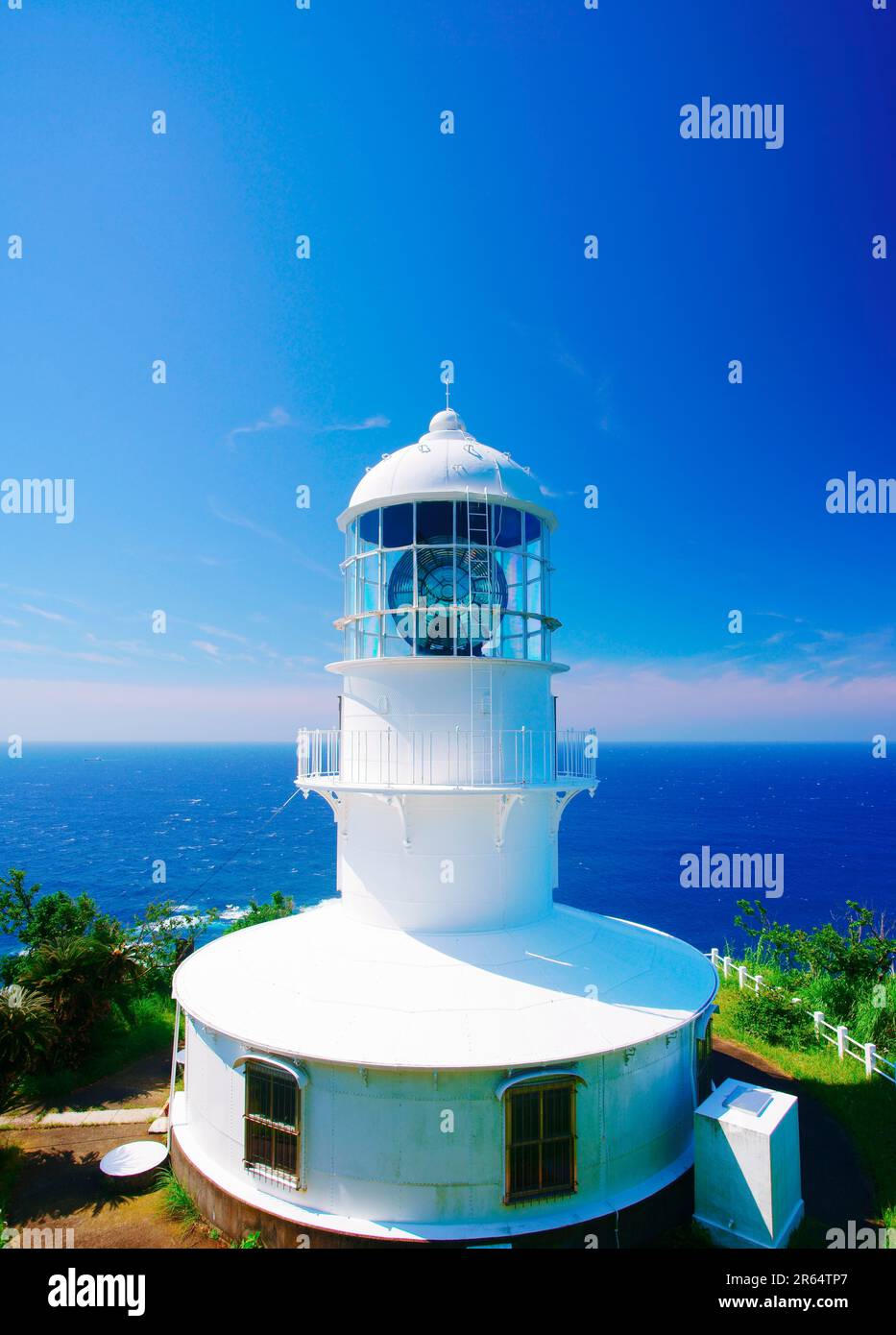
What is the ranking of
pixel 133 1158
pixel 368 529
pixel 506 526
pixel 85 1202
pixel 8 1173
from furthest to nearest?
1. pixel 368 529
2. pixel 506 526
3. pixel 8 1173
4. pixel 133 1158
5. pixel 85 1202

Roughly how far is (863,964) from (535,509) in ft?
58.4

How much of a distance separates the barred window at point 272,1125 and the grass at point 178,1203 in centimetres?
147

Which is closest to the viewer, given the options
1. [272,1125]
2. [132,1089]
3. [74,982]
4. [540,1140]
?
[540,1140]

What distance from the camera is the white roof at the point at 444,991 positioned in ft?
31.8

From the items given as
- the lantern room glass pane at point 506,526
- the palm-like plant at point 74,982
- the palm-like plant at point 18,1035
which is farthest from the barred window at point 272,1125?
the lantern room glass pane at point 506,526

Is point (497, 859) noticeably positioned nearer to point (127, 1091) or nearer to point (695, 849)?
point (127, 1091)

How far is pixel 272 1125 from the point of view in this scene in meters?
10.1

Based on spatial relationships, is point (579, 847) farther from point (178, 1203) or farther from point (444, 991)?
point (178, 1203)

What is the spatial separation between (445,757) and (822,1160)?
10.1 meters

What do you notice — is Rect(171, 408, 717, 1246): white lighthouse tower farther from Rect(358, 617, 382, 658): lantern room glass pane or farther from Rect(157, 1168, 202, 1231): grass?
Rect(157, 1168, 202, 1231): grass

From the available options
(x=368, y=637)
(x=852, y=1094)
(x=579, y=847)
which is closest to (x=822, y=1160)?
(x=852, y=1094)

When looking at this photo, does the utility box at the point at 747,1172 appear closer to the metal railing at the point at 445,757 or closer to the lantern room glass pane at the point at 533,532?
the metal railing at the point at 445,757

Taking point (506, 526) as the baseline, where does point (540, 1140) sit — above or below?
below

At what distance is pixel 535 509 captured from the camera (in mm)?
13234
